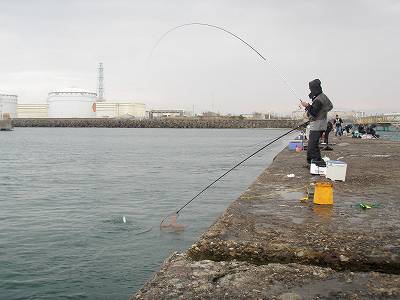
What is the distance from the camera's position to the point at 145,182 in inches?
619

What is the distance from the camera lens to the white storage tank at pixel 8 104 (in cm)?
15638

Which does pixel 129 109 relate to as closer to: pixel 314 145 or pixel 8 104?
pixel 8 104

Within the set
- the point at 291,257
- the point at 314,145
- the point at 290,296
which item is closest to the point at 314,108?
the point at 314,145

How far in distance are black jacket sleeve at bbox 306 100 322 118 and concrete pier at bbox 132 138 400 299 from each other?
3.73 meters

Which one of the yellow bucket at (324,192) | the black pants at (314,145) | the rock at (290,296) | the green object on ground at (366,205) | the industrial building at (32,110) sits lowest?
the rock at (290,296)

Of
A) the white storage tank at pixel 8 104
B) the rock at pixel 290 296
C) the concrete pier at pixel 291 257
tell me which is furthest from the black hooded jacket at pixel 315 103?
the white storage tank at pixel 8 104

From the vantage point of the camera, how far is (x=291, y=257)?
3.42 metres

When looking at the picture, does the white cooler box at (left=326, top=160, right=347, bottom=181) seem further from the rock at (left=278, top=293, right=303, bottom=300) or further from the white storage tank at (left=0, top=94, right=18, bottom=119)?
the white storage tank at (left=0, top=94, right=18, bottom=119)

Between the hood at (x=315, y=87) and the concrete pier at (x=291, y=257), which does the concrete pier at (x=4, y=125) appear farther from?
the concrete pier at (x=291, y=257)

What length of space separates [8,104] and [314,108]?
168 meters

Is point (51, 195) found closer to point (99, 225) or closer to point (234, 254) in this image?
point (99, 225)

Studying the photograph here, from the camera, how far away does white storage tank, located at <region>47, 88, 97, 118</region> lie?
5989 inches

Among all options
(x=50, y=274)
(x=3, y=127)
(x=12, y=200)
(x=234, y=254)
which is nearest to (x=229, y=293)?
(x=234, y=254)

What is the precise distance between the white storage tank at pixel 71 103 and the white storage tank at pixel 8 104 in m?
15.5
